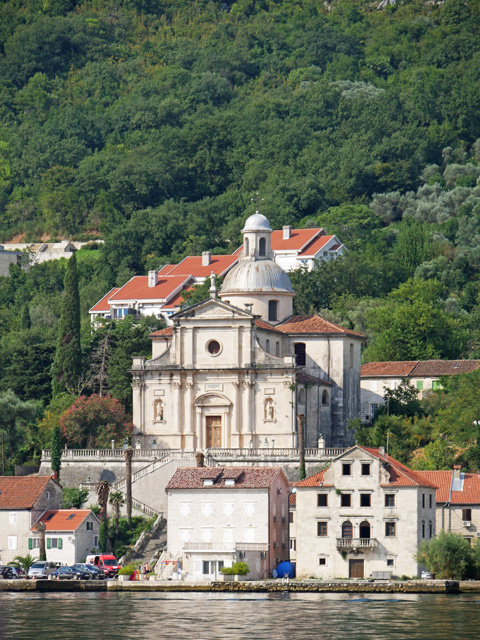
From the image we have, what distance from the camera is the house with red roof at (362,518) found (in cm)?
A: 7788

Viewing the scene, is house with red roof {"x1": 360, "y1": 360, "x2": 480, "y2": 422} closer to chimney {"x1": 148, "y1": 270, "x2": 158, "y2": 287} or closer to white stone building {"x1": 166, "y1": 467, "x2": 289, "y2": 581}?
white stone building {"x1": 166, "y1": 467, "x2": 289, "y2": 581}

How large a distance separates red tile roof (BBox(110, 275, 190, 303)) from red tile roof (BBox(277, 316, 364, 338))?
34.6 meters

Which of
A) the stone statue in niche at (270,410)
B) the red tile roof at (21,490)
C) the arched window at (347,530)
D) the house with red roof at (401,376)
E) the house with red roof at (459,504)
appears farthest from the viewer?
the house with red roof at (401,376)

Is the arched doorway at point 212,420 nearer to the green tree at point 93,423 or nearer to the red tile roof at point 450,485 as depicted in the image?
the green tree at point 93,423

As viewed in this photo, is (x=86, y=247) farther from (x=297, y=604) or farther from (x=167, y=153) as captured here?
(x=297, y=604)

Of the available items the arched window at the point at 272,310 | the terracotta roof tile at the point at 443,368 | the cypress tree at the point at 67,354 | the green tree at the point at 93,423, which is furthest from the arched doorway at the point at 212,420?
the terracotta roof tile at the point at 443,368

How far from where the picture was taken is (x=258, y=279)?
333 feet

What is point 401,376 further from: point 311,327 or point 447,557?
point 447,557

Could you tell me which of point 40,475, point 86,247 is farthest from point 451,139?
point 40,475

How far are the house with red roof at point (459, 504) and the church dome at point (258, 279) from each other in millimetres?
22256

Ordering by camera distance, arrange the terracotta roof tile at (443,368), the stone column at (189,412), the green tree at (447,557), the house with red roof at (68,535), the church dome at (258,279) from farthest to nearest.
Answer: the terracotta roof tile at (443,368), the church dome at (258,279), the stone column at (189,412), the house with red roof at (68,535), the green tree at (447,557)

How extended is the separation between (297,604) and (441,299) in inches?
2498

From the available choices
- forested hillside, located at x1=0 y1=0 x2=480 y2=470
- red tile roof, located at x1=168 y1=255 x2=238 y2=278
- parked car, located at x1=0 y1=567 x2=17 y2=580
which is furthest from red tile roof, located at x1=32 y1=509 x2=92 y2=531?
red tile roof, located at x1=168 y1=255 x2=238 y2=278

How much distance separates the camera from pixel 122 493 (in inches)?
3469
